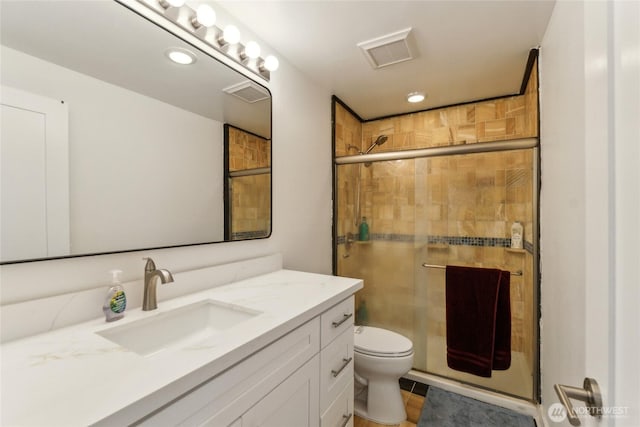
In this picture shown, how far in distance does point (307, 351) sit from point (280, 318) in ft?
0.65

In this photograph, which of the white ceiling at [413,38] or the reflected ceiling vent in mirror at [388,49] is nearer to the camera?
the white ceiling at [413,38]

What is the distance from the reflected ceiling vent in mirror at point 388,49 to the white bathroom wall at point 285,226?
0.48 m

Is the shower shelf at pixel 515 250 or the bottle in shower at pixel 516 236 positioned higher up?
the bottle in shower at pixel 516 236

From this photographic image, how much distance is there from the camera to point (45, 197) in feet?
2.63

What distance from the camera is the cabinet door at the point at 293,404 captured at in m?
0.77

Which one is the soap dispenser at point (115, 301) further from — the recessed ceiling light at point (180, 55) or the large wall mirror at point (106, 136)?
the recessed ceiling light at point (180, 55)

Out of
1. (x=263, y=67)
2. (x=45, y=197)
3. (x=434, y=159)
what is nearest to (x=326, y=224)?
(x=434, y=159)

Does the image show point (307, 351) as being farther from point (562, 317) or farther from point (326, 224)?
point (326, 224)

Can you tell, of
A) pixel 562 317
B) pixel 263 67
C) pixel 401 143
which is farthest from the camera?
pixel 401 143

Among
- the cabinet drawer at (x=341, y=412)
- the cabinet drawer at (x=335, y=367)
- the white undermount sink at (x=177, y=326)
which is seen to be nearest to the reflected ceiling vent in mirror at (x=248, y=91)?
the white undermount sink at (x=177, y=326)

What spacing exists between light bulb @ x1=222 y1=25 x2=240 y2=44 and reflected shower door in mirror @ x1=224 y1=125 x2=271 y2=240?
0.38m

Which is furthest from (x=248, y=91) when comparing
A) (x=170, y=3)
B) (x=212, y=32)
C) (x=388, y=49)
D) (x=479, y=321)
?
(x=479, y=321)

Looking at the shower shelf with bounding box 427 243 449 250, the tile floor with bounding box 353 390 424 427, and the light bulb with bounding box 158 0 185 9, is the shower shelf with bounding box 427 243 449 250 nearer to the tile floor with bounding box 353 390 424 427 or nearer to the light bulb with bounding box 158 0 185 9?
the tile floor with bounding box 353 390 424 427

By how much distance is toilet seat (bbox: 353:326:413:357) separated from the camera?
1641 millimetres
